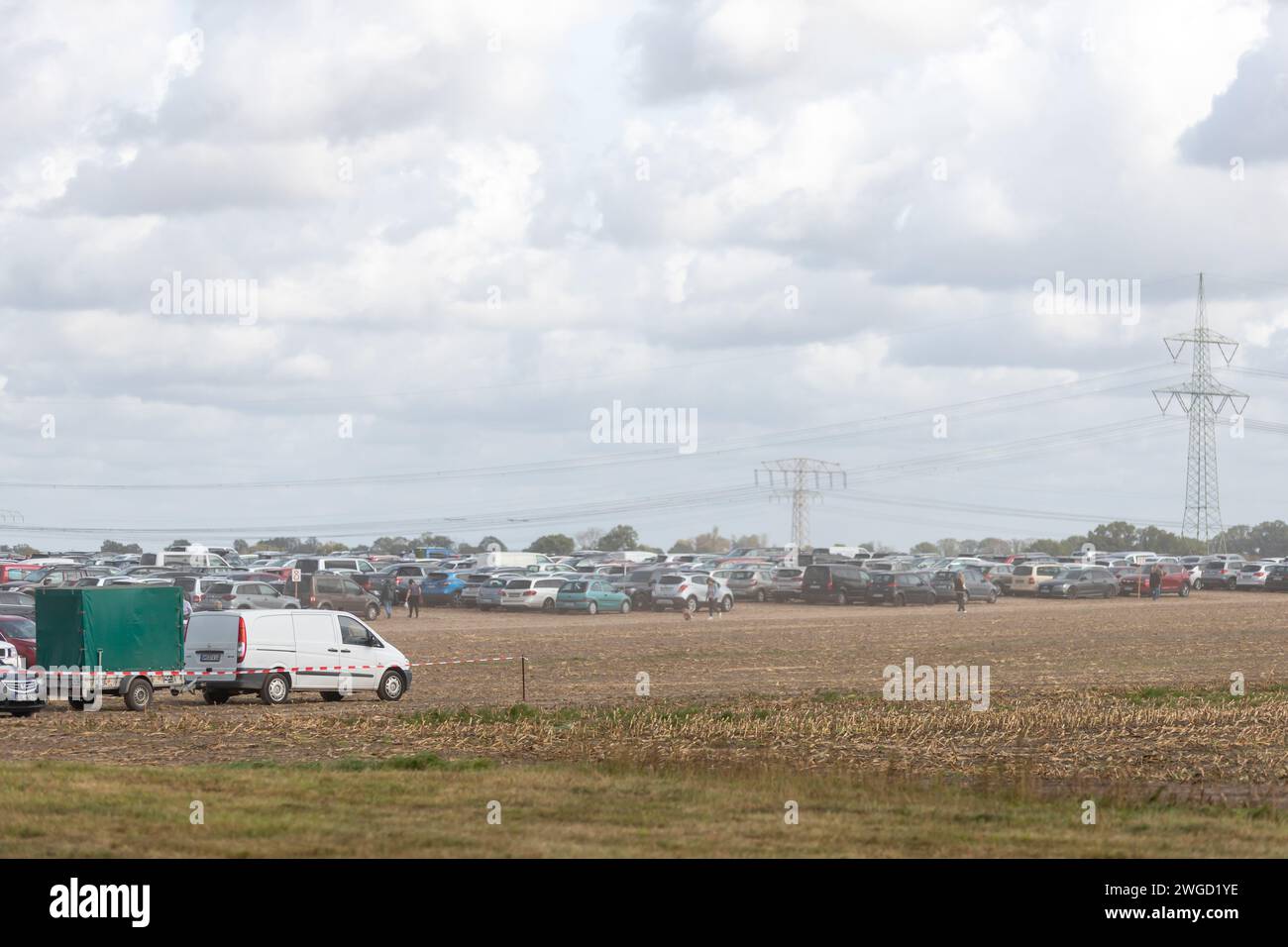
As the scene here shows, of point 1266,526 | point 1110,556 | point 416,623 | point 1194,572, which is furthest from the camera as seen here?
point 1266,526

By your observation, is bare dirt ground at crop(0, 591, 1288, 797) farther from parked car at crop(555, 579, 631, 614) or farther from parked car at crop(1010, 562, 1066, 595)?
parked car at crop(1010, 562, 1066, 595)

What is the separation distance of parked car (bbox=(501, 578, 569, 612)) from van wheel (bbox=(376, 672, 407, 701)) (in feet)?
117

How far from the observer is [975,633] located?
49406mm

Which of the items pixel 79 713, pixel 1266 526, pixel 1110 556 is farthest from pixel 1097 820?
pixel 1266 526

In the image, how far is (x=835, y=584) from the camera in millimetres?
72938

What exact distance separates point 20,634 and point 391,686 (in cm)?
770

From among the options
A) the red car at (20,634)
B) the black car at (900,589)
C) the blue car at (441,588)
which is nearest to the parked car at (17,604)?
the red car at (20,634)

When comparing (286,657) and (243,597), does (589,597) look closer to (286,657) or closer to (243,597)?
(243,597)

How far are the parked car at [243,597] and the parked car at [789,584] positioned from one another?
2618 cm

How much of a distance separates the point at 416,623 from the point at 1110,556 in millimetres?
52447

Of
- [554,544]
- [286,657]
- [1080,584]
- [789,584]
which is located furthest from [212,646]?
[554,544]

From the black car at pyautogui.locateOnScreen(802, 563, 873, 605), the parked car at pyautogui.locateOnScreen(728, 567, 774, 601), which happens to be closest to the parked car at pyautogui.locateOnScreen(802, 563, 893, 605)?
the black car at pyautogui.locateOnScreen(802, 563, 873, 605)

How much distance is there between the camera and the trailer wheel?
26.8 m
